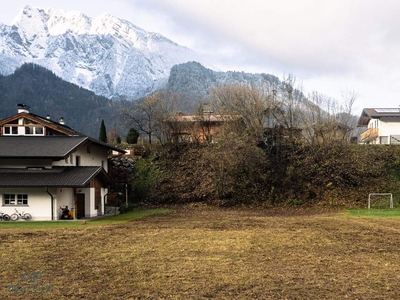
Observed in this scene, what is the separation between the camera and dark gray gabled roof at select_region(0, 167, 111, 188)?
80.6ft

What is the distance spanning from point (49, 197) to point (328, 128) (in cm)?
2334

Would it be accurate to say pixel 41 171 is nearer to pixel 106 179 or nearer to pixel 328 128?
pixel 106 179

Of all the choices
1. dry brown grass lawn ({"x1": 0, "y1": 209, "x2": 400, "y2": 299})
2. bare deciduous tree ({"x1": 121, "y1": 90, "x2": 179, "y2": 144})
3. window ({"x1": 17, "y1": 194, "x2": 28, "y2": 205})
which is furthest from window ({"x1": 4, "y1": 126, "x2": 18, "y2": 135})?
dry brown grass lawn ({"x1": 0, "y1": 209, "x2": 400, "y2": 299})

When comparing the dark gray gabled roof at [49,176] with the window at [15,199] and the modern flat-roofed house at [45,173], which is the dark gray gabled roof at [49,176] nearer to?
the modern flat-roofed house at [45,173]

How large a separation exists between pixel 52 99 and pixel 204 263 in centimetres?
10958

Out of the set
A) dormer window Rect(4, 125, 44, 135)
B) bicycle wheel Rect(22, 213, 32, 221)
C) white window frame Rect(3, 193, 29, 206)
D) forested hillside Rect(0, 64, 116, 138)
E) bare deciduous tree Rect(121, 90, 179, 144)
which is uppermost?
forested hillside Rect(0, 64, 116, 138)

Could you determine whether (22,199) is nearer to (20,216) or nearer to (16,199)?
(16,199)

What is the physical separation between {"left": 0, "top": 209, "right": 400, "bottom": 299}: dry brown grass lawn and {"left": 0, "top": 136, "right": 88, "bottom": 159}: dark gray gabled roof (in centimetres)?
879

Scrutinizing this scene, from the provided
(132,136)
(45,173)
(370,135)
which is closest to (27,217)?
(45,173)

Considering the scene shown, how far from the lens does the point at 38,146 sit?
90.6 ft

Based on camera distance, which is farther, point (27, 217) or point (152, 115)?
point (152, 115)

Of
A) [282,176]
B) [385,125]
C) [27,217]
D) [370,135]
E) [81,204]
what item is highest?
[385,125]

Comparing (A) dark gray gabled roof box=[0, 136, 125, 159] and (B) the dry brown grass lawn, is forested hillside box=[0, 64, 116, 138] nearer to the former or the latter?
(A) dark gray gabled roof box=[0, 136, 125, 159]

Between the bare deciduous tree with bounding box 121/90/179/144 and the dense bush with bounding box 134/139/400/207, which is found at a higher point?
the bare deciduous tree with bounding box 121/90/179/144
